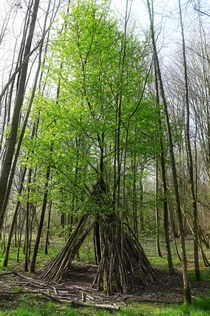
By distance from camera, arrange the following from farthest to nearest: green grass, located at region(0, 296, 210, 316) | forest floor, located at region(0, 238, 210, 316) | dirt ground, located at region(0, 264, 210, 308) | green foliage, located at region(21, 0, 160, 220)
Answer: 1. green foliage, located at region(21, 0, 160, 220)
2. dirt ground, located at region(0, 264, 210, 308)
3. forest floor, located at region(0, 238, 210, 316)
4. green grass, located at region(0, 296, 210, 316)

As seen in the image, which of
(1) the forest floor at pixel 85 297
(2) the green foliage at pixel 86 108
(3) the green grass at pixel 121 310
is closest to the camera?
(3) the green grass at pixel 121 310

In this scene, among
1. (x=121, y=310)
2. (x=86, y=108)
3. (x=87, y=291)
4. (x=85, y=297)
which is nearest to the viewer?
(x=121, y=310)

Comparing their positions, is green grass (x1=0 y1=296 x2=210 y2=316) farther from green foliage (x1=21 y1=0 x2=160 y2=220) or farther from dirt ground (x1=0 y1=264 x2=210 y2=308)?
green foliage (x1=21 y1=0 x2=160 y2=220)

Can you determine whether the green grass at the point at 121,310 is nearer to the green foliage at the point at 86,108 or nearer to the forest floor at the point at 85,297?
the forest floor at the point at 85,297

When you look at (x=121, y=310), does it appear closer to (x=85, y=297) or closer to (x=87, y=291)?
(x=85, y=297)

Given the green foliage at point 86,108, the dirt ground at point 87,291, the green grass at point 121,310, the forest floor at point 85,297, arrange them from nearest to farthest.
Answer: the green grass at point 121,310, the forest floor at point 85,297, the dirt ground at point 87,291, the green foliage at point 86,108

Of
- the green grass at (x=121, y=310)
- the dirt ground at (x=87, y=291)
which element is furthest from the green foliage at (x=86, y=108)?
the green grass at (x=121, y=310)

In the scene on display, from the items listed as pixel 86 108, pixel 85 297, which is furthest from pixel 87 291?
pixel 86 108

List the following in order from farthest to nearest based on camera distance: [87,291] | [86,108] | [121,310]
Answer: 1. [86,108]
2. [87,291]
3. [121,310]

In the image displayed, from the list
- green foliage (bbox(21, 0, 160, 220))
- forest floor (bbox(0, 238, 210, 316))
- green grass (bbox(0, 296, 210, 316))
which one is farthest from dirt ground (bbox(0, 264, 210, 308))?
green foliage (bbox(21, 0, 160, 220))

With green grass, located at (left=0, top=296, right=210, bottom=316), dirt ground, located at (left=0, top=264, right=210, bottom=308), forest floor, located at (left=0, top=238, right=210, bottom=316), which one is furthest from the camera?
dirt ground, located at (left=0, top=264, right=210, bottom=308)

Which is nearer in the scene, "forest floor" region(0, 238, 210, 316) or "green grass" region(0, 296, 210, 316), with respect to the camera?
"green grass" region(0, 296, 210, 316)

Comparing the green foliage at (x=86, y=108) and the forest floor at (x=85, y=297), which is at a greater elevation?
the green foliage at (x=86, y=108)

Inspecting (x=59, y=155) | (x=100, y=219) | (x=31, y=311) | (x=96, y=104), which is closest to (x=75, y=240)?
(x=100, y=219)
